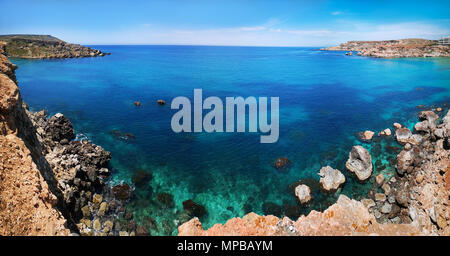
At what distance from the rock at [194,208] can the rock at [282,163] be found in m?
14.2

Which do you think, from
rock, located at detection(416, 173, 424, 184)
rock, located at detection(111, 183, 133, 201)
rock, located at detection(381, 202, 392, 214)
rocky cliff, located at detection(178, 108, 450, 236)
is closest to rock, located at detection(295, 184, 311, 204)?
rocky cliff, located at detection(178, 108, 450, 236)

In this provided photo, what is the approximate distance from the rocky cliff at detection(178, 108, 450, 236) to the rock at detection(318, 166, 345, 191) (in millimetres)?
A: 3650

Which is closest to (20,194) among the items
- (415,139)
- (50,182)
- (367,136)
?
(50,182)

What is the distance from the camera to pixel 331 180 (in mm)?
29875

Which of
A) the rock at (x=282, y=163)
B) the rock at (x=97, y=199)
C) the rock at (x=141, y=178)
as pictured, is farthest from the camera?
the rock at (x=282, y=163)

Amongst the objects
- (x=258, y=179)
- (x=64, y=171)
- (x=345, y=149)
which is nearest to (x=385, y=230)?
(x=258, y=179)

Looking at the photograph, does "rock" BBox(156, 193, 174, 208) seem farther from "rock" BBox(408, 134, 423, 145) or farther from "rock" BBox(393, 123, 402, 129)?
"rock" BBox(393, 123, 402, 129)

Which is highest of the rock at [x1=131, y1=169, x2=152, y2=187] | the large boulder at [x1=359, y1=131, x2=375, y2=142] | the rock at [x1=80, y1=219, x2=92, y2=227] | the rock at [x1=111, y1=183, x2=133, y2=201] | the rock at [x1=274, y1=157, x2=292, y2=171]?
the large boulder at [x1=359, y1=131, x2=375, y2=142]

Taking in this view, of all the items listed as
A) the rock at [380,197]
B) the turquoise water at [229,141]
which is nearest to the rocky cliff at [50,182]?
the turquoise water at [229,141]

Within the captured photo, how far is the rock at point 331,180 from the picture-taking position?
29.6 meters

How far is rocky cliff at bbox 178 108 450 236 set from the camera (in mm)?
15738

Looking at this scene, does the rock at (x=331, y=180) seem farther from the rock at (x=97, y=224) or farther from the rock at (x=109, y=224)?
the rock at (x=97, y=224)

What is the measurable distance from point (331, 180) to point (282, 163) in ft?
25.7
